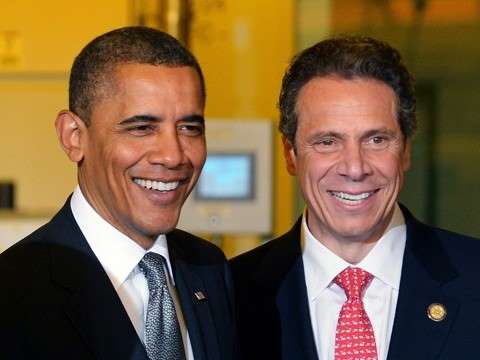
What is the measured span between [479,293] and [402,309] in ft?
0.53

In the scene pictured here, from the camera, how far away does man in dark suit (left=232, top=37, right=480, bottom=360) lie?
2.06 m

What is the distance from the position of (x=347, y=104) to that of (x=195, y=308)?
51 cm

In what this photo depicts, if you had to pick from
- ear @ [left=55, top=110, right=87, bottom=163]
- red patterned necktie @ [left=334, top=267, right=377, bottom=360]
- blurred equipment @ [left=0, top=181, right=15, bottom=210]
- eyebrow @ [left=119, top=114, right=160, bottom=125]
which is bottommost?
blurred equipment @ [left=0, top=181, right=15, bottom=210]

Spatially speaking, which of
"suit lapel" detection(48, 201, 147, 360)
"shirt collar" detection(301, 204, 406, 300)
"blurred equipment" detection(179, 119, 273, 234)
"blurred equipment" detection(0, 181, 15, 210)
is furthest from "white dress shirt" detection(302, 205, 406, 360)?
"blurred equipment" detection(0, 181, 15, 210)

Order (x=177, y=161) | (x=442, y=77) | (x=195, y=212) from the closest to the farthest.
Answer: (x=177, y=161)
(x=195, y=212)
(x=442, y=77)

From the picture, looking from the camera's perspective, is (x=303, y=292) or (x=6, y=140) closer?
(x=303, y=292)

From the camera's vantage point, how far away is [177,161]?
5.93 feet

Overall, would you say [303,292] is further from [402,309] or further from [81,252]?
[81,252]

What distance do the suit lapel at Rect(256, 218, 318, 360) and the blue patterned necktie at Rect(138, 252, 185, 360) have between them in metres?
0.33

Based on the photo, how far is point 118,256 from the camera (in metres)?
1.83

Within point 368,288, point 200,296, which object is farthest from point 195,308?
point 368,288

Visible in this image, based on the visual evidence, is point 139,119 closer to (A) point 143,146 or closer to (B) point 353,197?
(A) point 143,146

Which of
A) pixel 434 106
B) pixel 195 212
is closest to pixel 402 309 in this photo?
pixel 195 212

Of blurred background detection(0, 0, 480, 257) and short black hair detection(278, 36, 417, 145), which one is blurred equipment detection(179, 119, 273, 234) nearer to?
blurred background detection(0, 0, 480, 257)
